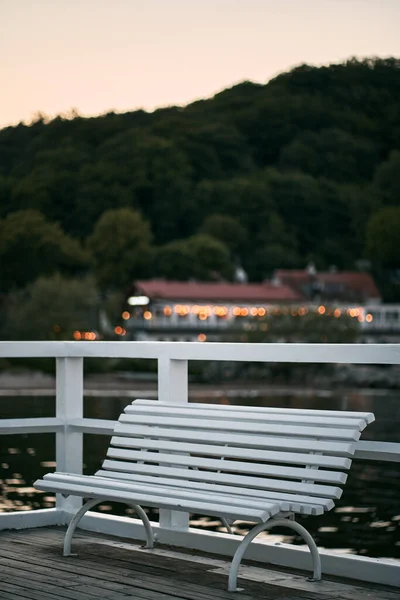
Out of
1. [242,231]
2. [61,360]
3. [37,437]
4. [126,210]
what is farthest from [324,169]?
[61,360]

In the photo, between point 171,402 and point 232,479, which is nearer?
point 232,479

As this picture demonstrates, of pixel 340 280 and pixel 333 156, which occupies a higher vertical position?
pixel 333 156

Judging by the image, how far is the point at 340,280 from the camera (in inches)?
4038

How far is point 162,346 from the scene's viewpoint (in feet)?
16.1

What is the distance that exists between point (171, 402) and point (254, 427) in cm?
58

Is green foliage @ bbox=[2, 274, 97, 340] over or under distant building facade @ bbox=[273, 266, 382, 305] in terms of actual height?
under

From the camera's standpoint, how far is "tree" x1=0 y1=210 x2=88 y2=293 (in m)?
95.2

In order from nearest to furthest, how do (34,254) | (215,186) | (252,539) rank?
(252,539), (34,254), (215,186)

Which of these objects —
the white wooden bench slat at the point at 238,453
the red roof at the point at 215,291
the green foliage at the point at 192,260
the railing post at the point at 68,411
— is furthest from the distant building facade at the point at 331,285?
the white wooden bench slat at the point at 238,453

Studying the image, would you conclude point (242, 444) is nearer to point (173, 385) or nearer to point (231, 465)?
point (231, 465)

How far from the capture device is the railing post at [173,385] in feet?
15.9

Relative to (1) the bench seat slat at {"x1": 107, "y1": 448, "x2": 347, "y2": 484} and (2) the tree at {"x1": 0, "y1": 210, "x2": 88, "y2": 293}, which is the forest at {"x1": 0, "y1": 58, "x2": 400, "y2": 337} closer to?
(2) the tree at {"x1": 0, "y1": 210, "x2": 88, "y2": 293}

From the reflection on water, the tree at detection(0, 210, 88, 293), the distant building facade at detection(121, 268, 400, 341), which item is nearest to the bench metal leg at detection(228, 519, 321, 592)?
the reflection on water

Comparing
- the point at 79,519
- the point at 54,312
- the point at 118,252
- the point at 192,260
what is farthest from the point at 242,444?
the point at 192,260
